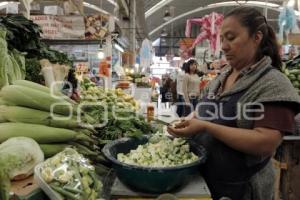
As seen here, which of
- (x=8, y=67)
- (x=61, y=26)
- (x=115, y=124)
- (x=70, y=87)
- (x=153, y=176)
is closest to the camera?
(x=153, y=176)

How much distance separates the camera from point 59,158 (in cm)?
123

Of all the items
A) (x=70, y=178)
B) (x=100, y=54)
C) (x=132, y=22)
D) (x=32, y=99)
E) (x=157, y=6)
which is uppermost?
(x=157, y=6)

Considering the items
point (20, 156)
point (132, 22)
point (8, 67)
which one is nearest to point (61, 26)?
point (8, 67)

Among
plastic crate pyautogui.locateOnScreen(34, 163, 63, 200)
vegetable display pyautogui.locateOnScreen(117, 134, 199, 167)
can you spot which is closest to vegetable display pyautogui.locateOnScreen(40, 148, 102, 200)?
plastic crate pyautogui.locateOnScreen(34, 163, 63, 200)

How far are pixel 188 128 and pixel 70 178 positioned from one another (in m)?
0.67

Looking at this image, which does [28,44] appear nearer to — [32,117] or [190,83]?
[32,117]

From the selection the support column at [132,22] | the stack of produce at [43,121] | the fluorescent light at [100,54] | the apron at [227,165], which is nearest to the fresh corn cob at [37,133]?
the stack of produce at [43,121]

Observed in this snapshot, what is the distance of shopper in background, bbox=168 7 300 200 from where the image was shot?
157 centimetres

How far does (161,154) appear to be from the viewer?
164 centimetres

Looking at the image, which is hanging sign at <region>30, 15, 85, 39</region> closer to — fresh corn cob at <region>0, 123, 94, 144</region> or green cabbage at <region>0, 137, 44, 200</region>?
fresh corn cob at <region>0, 123, 94, 144</region>

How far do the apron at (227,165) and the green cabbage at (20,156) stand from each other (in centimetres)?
84

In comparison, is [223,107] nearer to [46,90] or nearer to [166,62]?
[46,90]

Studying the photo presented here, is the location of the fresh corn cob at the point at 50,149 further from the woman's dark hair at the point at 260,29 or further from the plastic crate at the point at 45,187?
the woman's dark hair at the point at 260,29

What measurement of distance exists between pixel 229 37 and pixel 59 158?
1016mm
